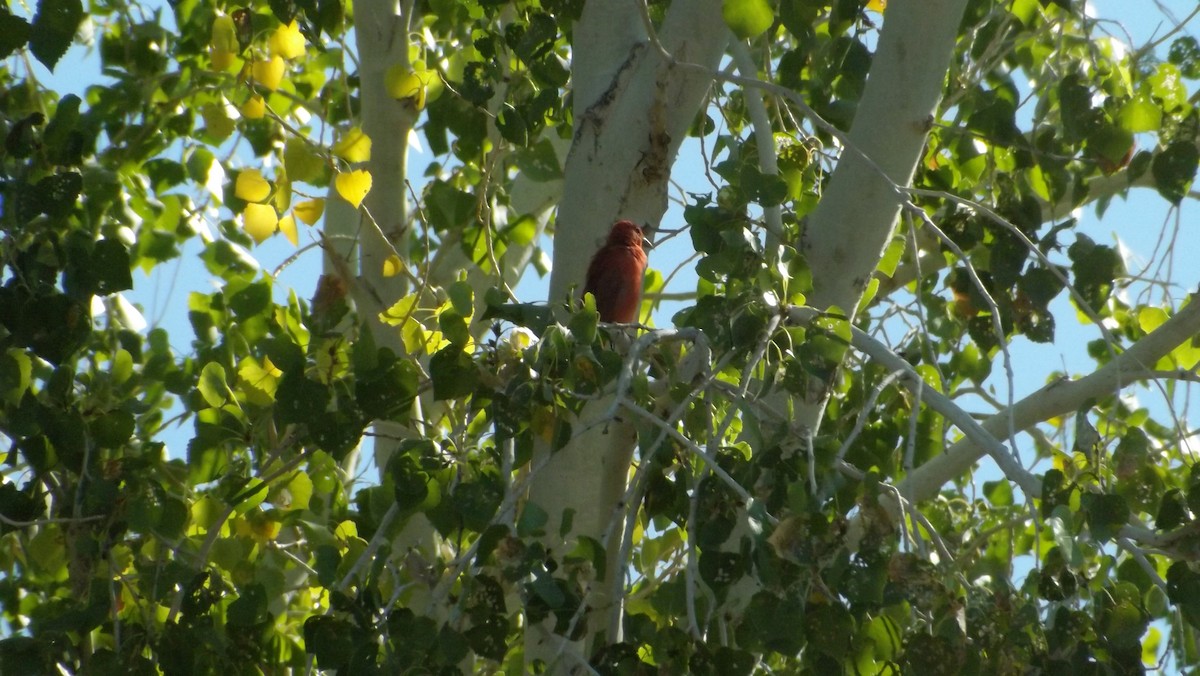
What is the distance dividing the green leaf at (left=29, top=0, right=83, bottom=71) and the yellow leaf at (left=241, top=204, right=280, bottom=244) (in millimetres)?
463

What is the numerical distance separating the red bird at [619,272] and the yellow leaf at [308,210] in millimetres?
552

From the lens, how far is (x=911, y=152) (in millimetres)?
2537

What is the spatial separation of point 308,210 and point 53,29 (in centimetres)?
58

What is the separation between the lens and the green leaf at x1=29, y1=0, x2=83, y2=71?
2.20 meters

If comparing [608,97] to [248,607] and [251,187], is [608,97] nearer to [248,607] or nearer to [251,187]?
[251,187]

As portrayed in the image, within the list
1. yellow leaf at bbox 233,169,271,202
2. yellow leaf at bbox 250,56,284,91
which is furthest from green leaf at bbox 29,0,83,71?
yellow leaf at bbox 250,56,284,91

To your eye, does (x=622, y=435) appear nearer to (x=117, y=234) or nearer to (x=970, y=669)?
(x=970, y=669)

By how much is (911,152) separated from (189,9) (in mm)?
2195

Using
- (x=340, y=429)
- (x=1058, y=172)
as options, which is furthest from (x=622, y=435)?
(x=1058, y=172)

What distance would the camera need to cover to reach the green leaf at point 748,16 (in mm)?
2221

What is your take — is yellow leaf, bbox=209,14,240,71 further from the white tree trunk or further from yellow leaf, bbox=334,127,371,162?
the white tree trunk

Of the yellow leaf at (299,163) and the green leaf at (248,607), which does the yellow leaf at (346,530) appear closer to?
the green leaf at (248,607)

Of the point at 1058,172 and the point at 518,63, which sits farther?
the point at 518,63

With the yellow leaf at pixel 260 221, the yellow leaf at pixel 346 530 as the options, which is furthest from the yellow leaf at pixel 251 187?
the yellow leaf at pixel 346 530
